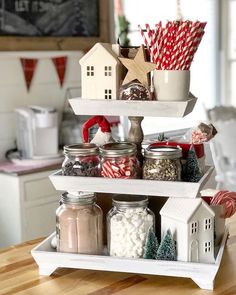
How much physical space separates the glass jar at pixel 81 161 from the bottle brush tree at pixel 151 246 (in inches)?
8.5

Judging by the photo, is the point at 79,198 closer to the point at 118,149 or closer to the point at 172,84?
the point at 118,149

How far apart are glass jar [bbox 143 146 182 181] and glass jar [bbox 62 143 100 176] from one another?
0.47 feet

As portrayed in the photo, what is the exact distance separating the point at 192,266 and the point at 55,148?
2280 millimetres

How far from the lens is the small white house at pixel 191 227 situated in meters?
1.40

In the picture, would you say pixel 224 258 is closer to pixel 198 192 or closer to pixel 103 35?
pixel 198 192

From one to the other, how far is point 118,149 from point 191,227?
0.28 meters

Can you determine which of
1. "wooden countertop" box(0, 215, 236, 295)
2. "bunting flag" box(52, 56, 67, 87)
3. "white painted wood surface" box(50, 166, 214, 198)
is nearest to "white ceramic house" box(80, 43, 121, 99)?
"white painted wood surface" box(50, 166, 214, 198)

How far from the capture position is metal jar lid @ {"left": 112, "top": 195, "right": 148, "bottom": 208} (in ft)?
4.75

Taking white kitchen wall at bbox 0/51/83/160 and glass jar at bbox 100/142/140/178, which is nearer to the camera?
glass jar at bbox 100/142/140/178

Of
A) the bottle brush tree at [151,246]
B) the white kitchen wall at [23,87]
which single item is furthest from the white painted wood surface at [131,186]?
the white kitchen wall at [23,87]

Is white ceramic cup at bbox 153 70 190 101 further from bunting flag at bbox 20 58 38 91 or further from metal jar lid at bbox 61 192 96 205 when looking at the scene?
bunting flag at bbox 20 58 38 91

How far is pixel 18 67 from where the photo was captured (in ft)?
11.9

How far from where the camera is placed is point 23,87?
3664 millimetres

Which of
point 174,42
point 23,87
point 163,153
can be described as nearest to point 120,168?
point 163,153
